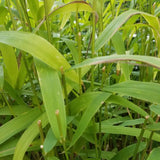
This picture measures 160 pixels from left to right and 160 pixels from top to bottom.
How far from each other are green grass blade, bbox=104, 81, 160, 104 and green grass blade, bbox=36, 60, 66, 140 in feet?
0.27

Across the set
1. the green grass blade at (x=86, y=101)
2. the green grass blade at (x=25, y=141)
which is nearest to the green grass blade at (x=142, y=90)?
the green grass blade at (x=86, y=101)

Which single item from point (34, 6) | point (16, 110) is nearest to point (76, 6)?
point (34, 6)

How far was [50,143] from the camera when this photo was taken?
0.25 metres

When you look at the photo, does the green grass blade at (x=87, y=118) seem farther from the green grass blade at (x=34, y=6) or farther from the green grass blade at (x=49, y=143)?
the green grass blade at (x=34, y=6)

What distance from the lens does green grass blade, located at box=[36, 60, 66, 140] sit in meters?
0.23

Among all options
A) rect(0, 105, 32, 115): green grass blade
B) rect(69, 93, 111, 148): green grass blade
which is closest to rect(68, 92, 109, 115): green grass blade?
rect(69, 93, 111, 148): green grass blade

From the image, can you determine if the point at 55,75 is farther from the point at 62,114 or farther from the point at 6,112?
the point at 6,112

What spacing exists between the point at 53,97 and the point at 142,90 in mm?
115

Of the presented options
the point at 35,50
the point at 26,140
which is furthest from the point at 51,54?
the point at 26,140

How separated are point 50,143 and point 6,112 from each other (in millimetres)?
175

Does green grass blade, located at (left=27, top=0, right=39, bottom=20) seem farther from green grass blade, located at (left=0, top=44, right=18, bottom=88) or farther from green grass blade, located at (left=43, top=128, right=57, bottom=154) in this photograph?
green grass blade, located at (left=43, top=128, right=57, bottom=154)

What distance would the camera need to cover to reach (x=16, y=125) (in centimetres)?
34

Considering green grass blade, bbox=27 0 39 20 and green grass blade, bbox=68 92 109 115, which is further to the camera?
green grass blade, bbox=27 0 39 20

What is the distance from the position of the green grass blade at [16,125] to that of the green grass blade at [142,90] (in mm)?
132
